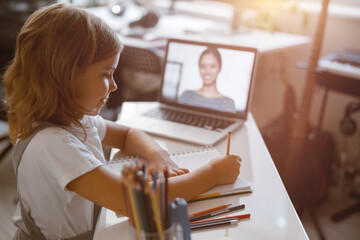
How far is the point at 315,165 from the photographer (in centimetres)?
184

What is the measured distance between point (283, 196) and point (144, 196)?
1.45 feet

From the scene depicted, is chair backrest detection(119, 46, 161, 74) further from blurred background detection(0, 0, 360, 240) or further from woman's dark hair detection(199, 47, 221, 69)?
woman's dark hair detection(199, 47, 221, 69)

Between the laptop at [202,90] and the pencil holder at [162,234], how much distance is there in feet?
1.91

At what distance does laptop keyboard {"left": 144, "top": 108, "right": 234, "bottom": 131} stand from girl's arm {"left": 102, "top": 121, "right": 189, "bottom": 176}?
0.18m

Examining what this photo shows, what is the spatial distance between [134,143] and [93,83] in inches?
11.1

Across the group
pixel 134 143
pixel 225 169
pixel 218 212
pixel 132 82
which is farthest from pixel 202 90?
pixel 132 82

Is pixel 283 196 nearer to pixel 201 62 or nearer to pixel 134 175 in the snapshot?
pixel 134 175

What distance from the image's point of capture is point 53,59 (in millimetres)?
734

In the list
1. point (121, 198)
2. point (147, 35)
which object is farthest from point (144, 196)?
point (147, 35)

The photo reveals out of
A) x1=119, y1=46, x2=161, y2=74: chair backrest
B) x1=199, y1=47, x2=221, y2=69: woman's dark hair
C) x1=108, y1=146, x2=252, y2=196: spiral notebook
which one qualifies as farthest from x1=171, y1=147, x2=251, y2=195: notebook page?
x1=119, y1=46, x2=161, y2=74: chair backrest

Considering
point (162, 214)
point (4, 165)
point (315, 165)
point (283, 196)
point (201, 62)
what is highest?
point (201, 62)

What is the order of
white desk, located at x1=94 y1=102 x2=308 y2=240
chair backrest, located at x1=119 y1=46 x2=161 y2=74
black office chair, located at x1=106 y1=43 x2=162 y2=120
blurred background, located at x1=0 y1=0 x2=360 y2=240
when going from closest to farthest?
1. white desk, located at x1=94 y1=102 x2=308 y2=240
2. blurred background, located at x1=0 y1=0 x2=360 y2=240
3. chair backrest, located at x1=119 y1=46 x2=161 y2=74
4. black office chair, located at x1=106 y1=43 x2=162 y2=120

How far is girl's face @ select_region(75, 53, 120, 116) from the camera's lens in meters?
0.78

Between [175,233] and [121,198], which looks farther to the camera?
[121,198]
